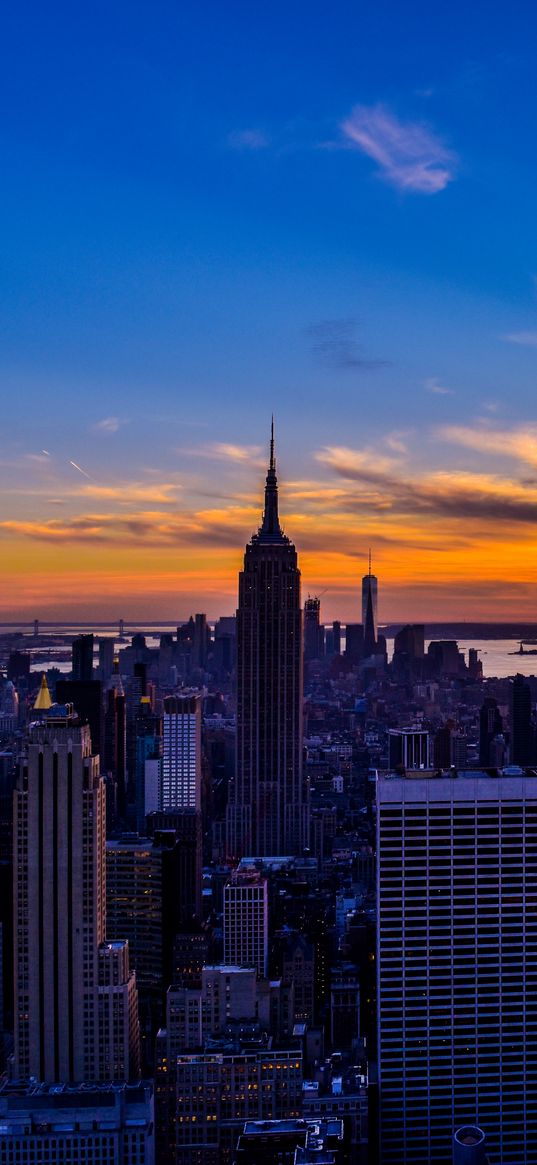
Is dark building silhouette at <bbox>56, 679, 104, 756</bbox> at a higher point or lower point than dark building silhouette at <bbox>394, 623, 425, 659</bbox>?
lower

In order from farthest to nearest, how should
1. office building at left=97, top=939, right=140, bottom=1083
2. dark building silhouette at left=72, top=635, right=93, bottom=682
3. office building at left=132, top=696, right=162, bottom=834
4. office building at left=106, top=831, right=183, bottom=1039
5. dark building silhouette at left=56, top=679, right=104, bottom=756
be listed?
office building at left=132, top=696, right=162, bottom=834 → dark building silhouette at left=56, top=679, right=104, bottom=756 → dark building silhouette at left=72, top=635, right=93, bottom=682 → office building at left=106, top=831, right=183, bottom=1039 → office building at left=97, top=939, right=140, bottom=1083

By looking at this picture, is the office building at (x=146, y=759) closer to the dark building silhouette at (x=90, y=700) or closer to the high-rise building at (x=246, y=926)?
the dark building silhouette at (x=90, y=700)

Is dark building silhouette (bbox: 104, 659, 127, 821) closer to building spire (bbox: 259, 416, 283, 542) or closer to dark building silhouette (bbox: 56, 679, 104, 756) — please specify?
dark building silhouette (bbox: 56, 679, 104, 756)

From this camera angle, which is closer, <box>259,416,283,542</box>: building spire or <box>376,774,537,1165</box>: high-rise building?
<box>376,774,537,1165</box>: high-rise building

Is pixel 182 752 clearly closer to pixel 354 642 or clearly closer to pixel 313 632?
pixel 354 642

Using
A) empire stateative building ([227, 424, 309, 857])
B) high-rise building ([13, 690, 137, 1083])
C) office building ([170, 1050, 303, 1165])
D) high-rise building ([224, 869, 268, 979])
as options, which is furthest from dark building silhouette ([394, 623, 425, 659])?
office building ([170, 1050, 303, 1165])

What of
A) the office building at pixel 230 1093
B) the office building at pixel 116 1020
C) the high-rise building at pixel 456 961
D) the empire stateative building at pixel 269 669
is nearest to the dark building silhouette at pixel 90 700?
the empire stateative building at pixel 269 669

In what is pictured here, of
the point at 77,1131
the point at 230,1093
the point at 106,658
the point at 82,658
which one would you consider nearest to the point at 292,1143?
the point at 77,1131

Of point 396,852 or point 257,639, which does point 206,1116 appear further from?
point 257,639
